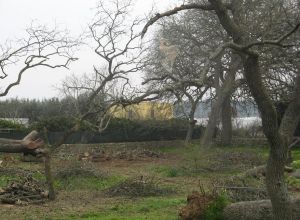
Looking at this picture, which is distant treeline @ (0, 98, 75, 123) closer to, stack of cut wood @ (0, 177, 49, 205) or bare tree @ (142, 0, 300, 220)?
stack of cut wood @ (0, 177, 49, 205)

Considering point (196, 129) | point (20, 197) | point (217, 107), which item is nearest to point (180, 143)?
point (196, 129)

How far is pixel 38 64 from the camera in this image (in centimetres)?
2222

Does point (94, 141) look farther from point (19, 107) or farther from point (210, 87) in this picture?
point (19, 107)

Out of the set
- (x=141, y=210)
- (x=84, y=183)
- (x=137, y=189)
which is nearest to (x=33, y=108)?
(x=84, y=183)

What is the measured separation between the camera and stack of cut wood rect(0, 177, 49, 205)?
13.3 metres

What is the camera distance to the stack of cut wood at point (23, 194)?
13312 mm

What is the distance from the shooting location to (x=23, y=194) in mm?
13750

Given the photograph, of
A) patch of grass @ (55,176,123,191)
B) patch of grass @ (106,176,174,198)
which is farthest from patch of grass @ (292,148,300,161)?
patch of grass @ (106,176,174,198)

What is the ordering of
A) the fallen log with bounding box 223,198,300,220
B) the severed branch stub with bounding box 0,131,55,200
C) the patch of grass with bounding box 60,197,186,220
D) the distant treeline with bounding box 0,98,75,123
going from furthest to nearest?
the distant treeline with bounding box 0,98,75,123, the patch of grass with bounding box 60,197,186,220, the severed branch stub with bounding box 0,131,55,200, the fallen log with bounding box 223,198,300,220

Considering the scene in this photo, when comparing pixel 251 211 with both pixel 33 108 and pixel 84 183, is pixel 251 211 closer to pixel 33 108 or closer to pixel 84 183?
pixel 84 183

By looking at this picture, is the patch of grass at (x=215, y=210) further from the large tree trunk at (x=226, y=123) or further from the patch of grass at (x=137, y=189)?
the large tree trunk at (x=226, y=123)

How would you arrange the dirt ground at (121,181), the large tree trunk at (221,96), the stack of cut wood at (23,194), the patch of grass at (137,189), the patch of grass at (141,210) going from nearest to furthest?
the patch of grass at (141,210) → the dirt ground at (121,181) → the stack of cut wood at (23,194) → the patch of grass at (137,189) → the large tree trunk at (221,96)

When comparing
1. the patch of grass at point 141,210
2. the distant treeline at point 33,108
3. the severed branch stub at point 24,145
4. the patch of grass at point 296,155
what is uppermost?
the distant treeline at point 33,108

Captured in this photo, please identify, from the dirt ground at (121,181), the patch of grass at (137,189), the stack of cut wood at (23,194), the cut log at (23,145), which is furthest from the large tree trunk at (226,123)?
the cut log at (23,145)
